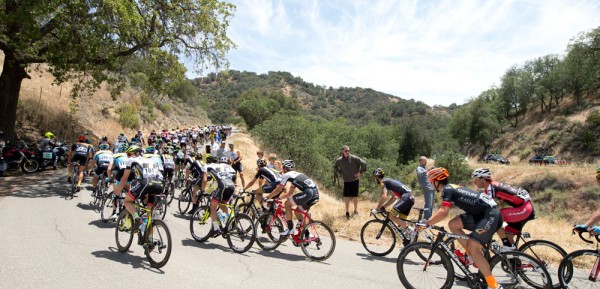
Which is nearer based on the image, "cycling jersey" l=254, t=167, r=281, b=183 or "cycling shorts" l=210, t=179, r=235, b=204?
"cycling shorts" l=210, t=179, r=235, b=204

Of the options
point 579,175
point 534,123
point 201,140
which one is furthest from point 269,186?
point 534,123

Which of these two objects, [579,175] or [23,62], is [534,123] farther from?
[23,62]

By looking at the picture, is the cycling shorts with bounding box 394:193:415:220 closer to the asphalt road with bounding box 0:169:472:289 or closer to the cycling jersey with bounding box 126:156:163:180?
the asphalt road with bounding box 0:169:472:289

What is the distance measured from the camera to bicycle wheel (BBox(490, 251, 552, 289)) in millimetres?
5215

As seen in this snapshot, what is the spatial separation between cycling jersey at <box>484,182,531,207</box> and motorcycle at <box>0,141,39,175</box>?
17.8 meters

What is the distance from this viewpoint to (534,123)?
7019 cm

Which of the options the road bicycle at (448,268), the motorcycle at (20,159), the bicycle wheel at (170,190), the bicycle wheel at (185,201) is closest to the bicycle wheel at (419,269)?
the road bicycle at (448,268)

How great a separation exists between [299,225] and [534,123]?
77.1 m

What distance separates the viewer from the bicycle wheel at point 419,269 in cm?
561

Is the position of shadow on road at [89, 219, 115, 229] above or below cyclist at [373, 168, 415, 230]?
below

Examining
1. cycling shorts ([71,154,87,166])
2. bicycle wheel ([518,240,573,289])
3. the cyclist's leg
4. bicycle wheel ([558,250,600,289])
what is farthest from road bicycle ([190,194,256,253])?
cycling shorts ([71,154,87,166])

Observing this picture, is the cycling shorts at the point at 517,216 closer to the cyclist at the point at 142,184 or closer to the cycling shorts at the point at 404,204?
the cycling shorts at the point at 404,204

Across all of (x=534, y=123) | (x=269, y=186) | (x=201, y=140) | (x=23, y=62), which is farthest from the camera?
(x=534, y=123)

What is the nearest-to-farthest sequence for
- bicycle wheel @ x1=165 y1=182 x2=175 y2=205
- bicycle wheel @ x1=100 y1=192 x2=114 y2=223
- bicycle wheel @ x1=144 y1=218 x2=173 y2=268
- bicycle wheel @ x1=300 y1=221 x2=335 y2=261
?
bicycle wheel @ x1=144 y1=218 x2=173 y2=268
bicycle wheel @ x1=300 y1=221 x2=335 y2=261
bicycle wheel @ x1=100 y1=192 x2=114 y2=223
bicycle wheel @ x1=165 y1=182 x2=175 y2=205
